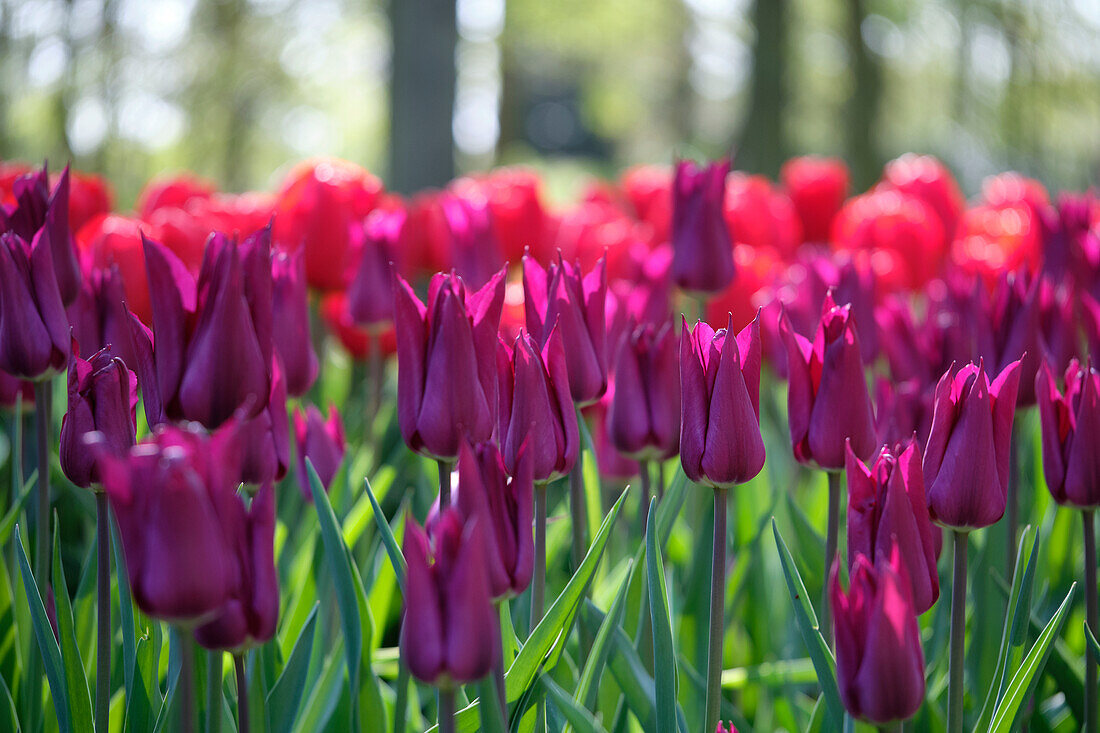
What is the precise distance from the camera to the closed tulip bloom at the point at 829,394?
1023 mm

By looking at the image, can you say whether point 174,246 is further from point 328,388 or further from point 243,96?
point 243,96

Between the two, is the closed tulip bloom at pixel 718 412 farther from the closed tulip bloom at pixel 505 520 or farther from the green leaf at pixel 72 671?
the green leaf at pixel 72 671

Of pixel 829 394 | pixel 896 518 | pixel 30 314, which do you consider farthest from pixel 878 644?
pixel 30 314

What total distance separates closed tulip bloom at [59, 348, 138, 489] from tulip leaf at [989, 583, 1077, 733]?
0.82m

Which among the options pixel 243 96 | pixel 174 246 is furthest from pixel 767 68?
pixel 243 96

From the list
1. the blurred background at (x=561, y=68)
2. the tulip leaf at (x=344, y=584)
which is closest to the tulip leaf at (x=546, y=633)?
the tulip leaf at (x=344, y=584)

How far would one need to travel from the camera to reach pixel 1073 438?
3.49 ft

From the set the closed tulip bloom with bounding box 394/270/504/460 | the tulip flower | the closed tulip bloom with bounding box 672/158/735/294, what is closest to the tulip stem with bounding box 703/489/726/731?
the closed tulip bloom with bounding box 394/270/504/460

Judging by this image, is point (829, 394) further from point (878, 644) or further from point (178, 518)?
point (178, 518)

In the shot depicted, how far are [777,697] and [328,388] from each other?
150 cm

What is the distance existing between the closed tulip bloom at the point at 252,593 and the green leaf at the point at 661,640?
34 cm

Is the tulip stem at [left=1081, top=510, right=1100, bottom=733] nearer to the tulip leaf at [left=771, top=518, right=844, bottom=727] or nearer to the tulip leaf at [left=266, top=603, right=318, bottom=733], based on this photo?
the tulip leaf at [left=771, top=518, right=844, bottom=727]

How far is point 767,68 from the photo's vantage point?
25.7 ft

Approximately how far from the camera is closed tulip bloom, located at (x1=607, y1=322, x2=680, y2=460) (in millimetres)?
1157
